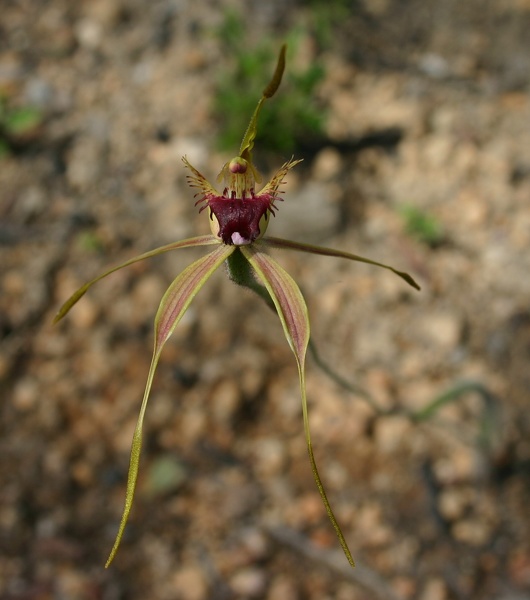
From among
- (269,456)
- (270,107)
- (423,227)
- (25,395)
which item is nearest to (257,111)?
(269,456)

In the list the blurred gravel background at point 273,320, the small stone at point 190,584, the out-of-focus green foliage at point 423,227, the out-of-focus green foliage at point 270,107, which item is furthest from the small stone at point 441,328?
the small stone at point 190,584

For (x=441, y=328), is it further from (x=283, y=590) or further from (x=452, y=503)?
(x=283, y=590)

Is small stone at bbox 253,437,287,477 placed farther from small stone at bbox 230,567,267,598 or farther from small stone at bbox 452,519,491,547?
small stone at bbox 452,519,491,547

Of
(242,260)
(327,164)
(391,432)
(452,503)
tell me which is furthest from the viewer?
(327,164)

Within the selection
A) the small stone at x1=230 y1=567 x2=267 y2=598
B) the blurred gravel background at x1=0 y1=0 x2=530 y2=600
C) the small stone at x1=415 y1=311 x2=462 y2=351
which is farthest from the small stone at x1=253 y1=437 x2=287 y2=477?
the small stone at x1=415 y1=311 x2=462 y2=351

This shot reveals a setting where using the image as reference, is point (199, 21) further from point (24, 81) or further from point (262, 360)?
point (262, 360)

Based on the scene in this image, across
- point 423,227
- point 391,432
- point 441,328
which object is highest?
point 423,227

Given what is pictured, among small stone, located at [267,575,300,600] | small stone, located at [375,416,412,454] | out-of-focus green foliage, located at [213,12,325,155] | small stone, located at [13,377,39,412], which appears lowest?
small stone, located at [267,575,300,600]

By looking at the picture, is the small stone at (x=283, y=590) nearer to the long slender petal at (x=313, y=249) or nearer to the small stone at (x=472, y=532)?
the small stone at (x=472, y=532)

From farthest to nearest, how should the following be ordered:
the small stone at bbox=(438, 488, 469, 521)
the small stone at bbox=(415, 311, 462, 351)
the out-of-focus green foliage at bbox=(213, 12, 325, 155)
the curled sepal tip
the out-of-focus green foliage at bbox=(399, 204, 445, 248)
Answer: the out-of-focus green foliage at bbox=(213, 12, 325, 155) < the out-of-focus green foliage at bbox=(399, 204, 445, 248) < the small stone at bbox=(415, 311, 462, 351) < the small stone at bbox=(438, 488, 469, 521) < the curled sepal tip
